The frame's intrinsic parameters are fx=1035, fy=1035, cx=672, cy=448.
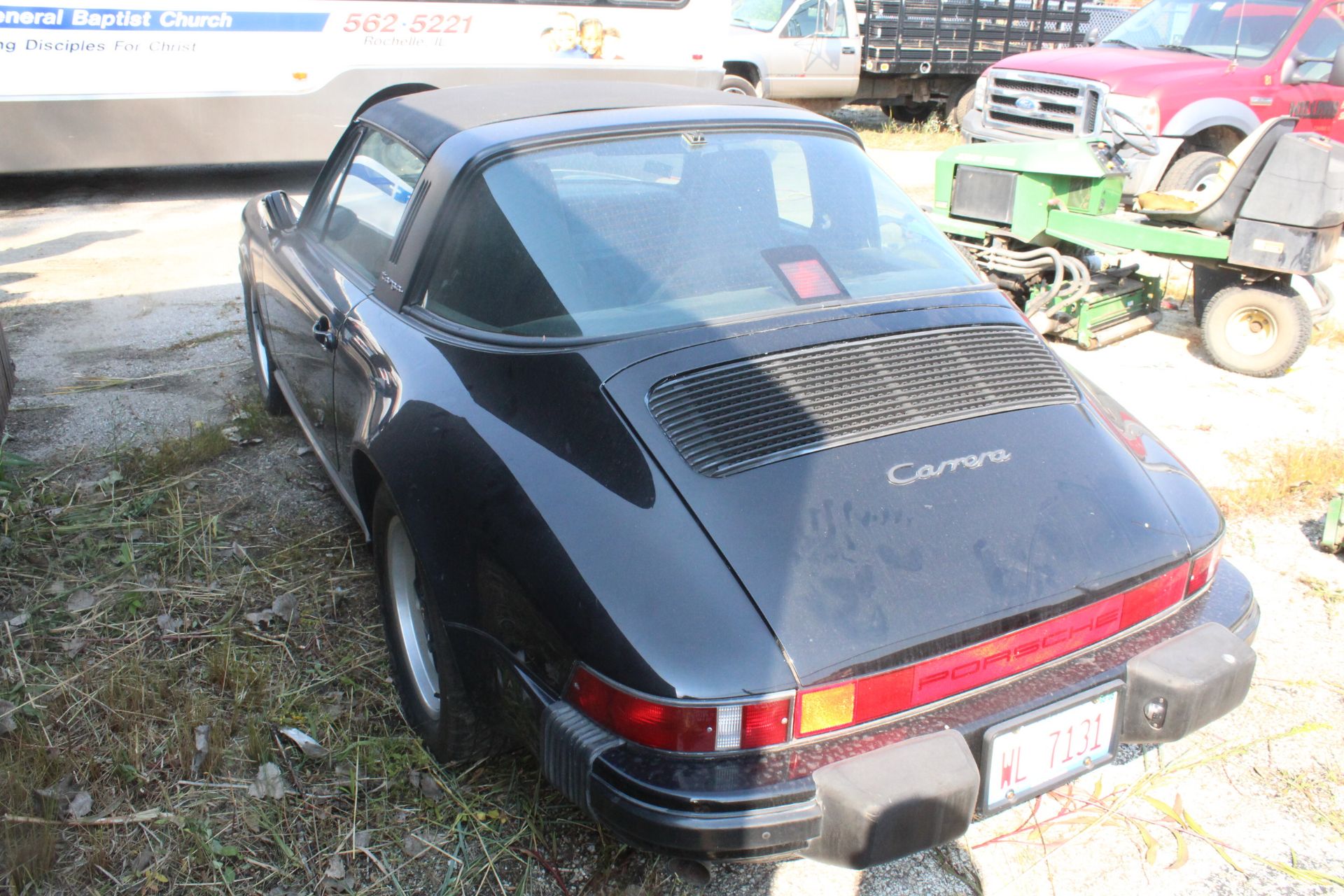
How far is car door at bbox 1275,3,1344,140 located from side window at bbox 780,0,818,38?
20.8ft

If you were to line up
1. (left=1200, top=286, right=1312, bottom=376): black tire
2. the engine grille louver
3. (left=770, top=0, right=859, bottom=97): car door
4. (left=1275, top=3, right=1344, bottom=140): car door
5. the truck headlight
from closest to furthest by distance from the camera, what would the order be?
the engine grille louver < (left=1200, top=286, right=1312, bottom=376): black tire < the truck headlight < (left=1275, top=3, right=1344, bottom=140): car door < (left=770, top=0, right=859, bottom=97): car door

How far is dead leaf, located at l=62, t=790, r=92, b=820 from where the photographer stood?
8.02 ft

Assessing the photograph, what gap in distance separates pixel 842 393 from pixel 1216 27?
331 inches

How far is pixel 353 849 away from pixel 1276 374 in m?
5.36

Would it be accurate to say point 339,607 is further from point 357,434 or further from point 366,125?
point 366,125

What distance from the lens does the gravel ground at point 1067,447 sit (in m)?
2.39

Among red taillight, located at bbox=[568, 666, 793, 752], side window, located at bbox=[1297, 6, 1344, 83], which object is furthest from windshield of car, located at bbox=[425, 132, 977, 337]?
side window, located at bbox=[1297, 6, 1344, 83]

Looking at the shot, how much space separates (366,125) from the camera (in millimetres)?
3568

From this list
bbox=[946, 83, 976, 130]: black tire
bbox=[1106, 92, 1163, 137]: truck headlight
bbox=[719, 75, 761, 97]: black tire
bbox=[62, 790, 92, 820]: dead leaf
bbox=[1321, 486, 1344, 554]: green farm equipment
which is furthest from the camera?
bbox=[946, 83, 976, 130]: black tire

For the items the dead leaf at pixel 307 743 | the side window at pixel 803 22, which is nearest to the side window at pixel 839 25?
the side window at pixel 803 22

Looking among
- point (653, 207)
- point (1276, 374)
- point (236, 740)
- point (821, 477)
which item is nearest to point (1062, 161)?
point (1276, 374)

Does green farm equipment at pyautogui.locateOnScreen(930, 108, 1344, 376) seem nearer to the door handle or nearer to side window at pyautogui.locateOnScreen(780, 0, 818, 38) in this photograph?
the door handle

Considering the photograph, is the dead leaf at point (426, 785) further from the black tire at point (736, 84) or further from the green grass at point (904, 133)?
the green grass at point (904, 133)

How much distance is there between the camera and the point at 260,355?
4.68m
